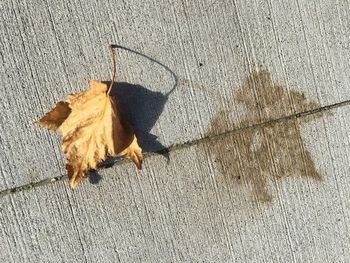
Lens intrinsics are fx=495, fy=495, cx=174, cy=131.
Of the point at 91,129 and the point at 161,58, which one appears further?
the point at 161,58

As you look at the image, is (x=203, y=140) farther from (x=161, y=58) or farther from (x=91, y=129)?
(x=91, y=129)

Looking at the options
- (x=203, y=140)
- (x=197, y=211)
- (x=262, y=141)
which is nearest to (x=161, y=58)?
(x=203, y=140)

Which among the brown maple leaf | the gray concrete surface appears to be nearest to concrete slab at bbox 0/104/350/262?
the gray concrete surface

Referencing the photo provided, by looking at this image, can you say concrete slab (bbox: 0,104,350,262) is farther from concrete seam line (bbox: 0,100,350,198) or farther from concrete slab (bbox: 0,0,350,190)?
concrete slab (bbox: 0,0,350,190)

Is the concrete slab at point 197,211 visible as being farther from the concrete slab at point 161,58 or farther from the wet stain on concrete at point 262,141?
the concrete slab at point 161,58

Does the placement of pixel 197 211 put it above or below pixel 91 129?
below

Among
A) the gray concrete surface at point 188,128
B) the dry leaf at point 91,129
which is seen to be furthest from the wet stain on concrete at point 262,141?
the dry leaf at point 91,129
